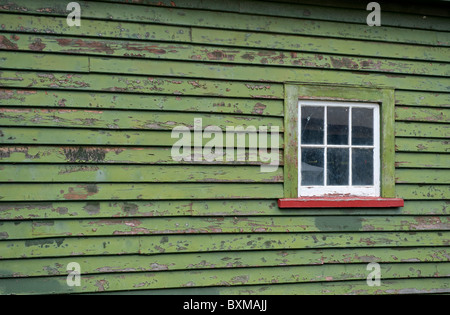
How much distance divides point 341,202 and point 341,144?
0.53 meters

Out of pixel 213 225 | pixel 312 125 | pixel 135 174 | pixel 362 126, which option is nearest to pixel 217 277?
pixel 213 225

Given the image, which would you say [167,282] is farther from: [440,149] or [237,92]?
[440,149]

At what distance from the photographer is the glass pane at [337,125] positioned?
3463 mm

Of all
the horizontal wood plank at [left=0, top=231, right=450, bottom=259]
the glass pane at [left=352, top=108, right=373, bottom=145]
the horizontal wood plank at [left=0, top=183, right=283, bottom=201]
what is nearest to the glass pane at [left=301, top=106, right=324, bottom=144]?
the glass pane at [left=352, top=108, right=373, bottom=145]

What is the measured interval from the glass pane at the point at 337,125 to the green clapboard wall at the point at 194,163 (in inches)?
10.4

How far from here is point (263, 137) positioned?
3.28m

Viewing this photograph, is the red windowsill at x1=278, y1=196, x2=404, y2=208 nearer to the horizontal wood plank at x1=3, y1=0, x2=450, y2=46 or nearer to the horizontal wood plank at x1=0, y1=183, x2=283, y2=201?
the horizontal wood plank at x1=0, y1=183, x2=283, y2=201

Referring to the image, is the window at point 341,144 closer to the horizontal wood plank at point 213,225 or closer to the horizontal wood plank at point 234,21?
the horizontal wood plank at point 213,225

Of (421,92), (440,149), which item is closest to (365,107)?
(421,92)

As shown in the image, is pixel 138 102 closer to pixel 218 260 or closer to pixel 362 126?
pixel 218 260

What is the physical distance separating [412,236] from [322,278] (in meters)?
0.94

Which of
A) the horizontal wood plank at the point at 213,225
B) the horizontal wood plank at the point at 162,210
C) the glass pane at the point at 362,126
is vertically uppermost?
the glass pane at the point at 362,126

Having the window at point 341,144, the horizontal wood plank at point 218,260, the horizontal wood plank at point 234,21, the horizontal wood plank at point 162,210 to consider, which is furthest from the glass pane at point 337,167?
the horizontal wood plank at point 234,21

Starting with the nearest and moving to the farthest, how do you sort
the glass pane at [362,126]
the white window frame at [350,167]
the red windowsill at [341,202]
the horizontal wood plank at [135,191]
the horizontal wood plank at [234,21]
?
the horizontal wood plank at [135,191] → the horizontal wood plank at [234,21] → the red windowsill at [341,202] → the white window frame at [350,167] → the glass pane at [362,126]
